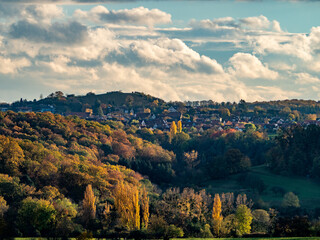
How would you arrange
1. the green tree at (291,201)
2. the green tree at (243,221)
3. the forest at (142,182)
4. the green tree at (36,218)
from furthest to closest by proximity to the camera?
the green tree at (291,201)
the green tree at (243,221)
the forest at (142,182)
the green tree at (36,218)

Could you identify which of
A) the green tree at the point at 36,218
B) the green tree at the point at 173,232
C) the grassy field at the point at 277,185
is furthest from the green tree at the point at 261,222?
the green tree at the point at 36,218

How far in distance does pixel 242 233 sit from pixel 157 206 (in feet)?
42.0

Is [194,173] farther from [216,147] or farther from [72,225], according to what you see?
[72,225]

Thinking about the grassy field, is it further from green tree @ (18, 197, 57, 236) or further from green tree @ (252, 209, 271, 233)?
green tree @ (18, 197, 57, 236)

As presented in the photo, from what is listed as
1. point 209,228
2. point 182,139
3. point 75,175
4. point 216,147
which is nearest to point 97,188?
point 75,175

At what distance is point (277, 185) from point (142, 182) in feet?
84.3

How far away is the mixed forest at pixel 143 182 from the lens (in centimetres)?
6012

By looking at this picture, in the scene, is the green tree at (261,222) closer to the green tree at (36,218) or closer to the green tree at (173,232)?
the green tree at (173,232)

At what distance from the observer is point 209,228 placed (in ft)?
210

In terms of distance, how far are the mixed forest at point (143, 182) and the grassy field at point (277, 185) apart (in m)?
0.83

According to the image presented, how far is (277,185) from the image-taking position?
346 feet

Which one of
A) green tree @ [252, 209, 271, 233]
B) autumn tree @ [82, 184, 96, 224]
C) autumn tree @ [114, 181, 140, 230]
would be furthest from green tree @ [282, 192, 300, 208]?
autumn tree @ [82, 184, 96, 224]

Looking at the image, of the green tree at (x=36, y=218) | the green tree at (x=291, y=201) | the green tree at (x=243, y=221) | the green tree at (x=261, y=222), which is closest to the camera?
the green tree at (x=36, y=218)

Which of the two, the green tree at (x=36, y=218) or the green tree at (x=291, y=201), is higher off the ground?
the green tree at (x=36, y=218)
